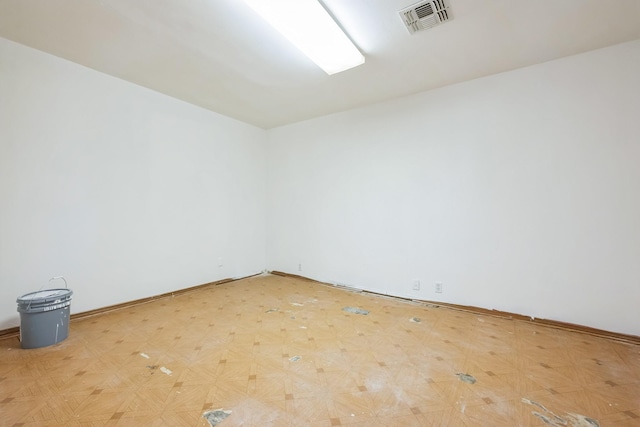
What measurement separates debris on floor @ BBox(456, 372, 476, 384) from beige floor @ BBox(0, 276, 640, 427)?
0.02 m

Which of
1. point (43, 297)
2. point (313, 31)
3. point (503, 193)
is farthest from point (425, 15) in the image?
point (43, 297)

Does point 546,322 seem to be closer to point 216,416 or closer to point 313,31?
point 216,416

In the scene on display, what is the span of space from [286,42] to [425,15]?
1.33 meters

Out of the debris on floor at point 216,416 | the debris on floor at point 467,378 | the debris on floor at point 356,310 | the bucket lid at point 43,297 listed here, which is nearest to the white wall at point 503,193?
the debris on floor at point 356,310

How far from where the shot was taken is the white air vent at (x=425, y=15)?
86.7 inches

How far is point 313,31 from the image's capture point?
245 centimetres

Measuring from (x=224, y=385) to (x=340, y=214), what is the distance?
10.4 feet

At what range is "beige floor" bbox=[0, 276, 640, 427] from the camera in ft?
5.41

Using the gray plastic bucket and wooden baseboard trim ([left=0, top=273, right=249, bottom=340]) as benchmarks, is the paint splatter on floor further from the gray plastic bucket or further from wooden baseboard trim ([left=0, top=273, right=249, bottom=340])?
wooden baseboard trim ([left=0, top=273, right=249, bottom=340])

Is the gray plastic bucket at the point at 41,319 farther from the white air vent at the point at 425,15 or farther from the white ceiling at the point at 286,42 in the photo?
the white air vent at the point at 425,15

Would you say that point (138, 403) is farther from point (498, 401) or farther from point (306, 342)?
point (498, 401)

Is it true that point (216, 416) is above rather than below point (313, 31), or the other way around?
below

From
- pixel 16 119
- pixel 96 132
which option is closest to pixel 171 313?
pixel 96 132

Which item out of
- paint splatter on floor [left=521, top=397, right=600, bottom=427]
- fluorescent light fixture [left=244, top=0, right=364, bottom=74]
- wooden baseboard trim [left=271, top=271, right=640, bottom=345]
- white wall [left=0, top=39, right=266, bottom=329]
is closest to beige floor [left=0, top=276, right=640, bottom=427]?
paint splatter on floor [left=521, top=397, right=600, bottom=427]
